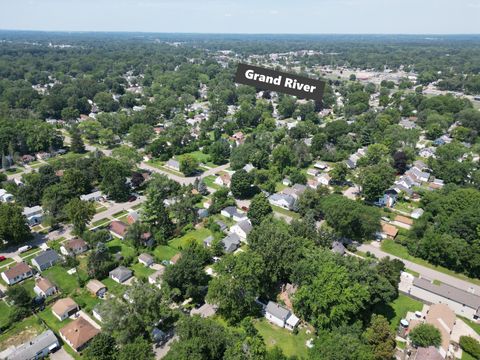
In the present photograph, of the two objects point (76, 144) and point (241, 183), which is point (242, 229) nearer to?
point (241, 183)

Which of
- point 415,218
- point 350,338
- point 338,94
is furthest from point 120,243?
point 338,94

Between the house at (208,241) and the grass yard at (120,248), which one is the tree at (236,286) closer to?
the house at (208,241)

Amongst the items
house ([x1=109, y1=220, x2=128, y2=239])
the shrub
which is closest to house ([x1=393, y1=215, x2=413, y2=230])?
the shrub

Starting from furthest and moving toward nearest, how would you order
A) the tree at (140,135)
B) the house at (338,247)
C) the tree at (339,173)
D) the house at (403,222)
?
1. the tree at (140,135)
2. the tree at (339,173)
3. the house at (403,222)
4. the house at (338,247)

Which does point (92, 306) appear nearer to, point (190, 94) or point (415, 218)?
point (415, 218)

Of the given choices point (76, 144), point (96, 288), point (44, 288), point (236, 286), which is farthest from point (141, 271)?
point (76, 144)

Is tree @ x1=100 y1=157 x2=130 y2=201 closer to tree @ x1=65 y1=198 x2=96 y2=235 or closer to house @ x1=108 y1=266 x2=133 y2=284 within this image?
tree @ x1=65 y1=198 x2=96 y2=235

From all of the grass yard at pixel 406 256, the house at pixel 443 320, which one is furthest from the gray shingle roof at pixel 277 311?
the grass yard at pixel 406 256

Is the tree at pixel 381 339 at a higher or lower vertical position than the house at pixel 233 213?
higher
